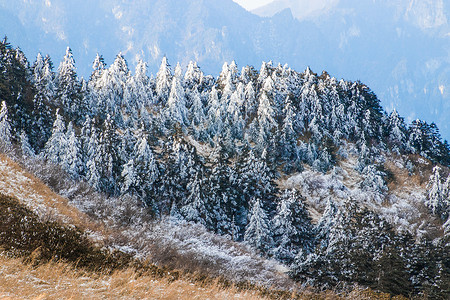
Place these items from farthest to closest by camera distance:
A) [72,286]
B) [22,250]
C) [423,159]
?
[423,159]
[22,250]
[72,286]

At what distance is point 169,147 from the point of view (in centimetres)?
4481

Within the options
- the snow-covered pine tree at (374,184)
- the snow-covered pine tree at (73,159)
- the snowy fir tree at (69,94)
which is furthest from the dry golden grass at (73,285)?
the snowy fir tree at (69,94)

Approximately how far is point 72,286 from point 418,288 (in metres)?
23.1

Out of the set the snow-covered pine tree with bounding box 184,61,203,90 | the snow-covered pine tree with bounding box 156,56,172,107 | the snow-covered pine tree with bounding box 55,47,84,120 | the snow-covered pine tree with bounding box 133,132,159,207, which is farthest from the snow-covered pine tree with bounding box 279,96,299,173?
the snow-covered pine tree with bounding box 55,47,84,120

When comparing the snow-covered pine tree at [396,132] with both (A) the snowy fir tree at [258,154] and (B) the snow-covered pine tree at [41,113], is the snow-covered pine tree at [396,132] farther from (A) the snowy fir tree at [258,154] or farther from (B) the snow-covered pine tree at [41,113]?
(B) the snow-covered pine tree at [41,113]

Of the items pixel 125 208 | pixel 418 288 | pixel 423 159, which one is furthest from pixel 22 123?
pixel 423 159

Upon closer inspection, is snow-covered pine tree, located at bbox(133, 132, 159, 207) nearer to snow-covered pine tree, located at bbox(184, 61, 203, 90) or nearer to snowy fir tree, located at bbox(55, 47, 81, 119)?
snowy fir tree, located at bbox(55, 47, 81, 119)

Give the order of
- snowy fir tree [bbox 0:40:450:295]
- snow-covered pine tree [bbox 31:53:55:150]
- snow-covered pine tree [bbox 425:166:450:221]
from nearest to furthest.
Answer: snowy fir tree [bbox 0:40:450:295], snow-covered pine tree [bbox 31:53:55:150], snow-covered pine tree [bbox 425:166:450:221]

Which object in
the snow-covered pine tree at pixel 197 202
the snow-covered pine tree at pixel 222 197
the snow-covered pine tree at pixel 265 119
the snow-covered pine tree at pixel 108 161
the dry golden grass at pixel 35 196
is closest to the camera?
the dry golden grass at pixel 35 196

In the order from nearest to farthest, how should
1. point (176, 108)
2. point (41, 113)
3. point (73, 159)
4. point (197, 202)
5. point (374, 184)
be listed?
point (73, 159)
point (197, 202)
point (41, 113)
point (374, 184)
point (176, 108)

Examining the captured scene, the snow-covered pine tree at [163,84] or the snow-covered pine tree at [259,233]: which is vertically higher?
the snow-covered pine tree at [163,84]

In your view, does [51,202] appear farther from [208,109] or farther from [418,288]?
[208,109]

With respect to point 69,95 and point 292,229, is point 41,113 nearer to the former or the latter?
point 69,95

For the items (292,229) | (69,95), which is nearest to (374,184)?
(292,229)
